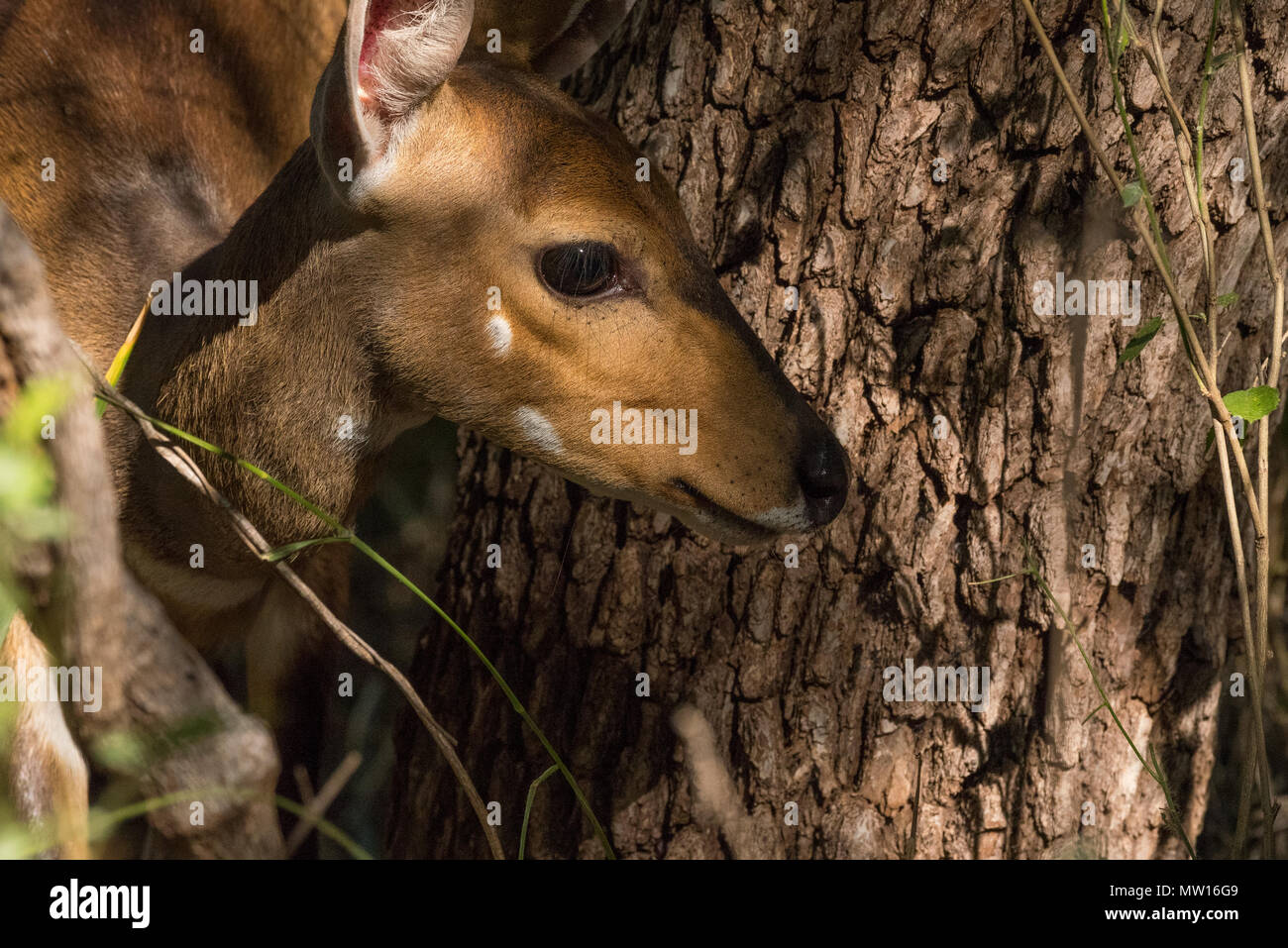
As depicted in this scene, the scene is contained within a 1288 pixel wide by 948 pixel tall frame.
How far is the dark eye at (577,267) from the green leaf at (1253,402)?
1.22m

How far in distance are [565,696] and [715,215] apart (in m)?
1.18

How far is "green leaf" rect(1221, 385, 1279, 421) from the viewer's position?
2443 mm

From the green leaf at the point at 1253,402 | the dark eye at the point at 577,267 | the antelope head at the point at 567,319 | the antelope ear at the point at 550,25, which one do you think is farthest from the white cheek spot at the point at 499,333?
the green leaf at the point at 1253,402

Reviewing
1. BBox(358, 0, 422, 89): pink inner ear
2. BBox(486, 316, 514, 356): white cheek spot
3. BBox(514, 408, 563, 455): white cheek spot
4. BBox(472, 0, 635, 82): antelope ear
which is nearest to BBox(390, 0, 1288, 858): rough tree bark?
BBox(472, 0, 635, 82): antelope ear

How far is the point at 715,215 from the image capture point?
9.66ft

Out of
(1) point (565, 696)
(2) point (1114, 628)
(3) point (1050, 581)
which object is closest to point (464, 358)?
(1) point (565, 696)

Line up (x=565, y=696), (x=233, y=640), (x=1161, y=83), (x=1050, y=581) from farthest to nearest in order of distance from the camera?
(x=233, y=640)
(x=565, y=696)
(x=1050, y=581)
(x=1161, y=83)

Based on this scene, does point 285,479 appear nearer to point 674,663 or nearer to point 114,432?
point 114,432

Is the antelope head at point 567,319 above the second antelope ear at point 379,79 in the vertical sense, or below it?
below

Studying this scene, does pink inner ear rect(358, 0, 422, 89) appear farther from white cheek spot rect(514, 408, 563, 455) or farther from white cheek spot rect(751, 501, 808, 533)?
white cheek spot rect(751, 501, 808, 533)

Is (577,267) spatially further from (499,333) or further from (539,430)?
(539,430)

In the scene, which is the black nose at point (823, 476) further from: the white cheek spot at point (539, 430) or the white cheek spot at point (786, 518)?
the white cheek spot at point (539, 430)

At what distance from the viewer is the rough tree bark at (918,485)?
274cm
